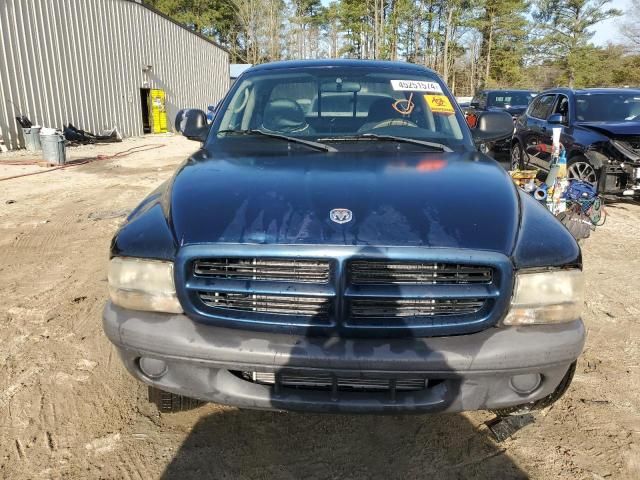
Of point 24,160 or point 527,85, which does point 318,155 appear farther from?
point 527,85

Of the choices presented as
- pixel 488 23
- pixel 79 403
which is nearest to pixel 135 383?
pixel 79 403

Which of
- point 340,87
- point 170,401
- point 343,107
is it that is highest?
point 340,87

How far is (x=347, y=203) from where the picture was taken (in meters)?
2.10

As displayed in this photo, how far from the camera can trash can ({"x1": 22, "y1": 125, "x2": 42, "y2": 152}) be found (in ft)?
43.3

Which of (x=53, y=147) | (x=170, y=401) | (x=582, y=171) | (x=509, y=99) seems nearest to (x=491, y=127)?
(x=170, y=401)

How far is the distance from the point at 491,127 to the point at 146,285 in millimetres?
2611

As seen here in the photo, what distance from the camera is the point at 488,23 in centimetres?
4897

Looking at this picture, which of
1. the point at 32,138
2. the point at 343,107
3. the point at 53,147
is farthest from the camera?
the point at 32,138

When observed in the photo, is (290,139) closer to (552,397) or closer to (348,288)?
(348,288)

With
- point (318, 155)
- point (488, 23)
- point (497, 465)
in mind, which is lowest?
point (497, 465)

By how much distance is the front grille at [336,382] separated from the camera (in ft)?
6.16

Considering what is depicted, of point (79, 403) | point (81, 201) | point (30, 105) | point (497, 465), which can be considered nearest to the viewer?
point (497, 465)

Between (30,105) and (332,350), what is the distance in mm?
15631

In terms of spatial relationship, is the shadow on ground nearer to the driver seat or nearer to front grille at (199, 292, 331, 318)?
front grille at (199, 292, 331, 318)
